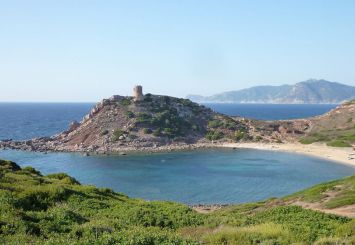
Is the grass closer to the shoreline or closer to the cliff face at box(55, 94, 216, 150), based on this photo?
the shoreline

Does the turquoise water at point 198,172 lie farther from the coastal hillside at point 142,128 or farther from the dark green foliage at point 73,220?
the dark green foliage at point 73,220

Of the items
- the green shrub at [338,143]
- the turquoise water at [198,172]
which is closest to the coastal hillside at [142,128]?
Result: the turquoise water at [198,172]

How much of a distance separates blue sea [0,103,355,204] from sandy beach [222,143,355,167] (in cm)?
476

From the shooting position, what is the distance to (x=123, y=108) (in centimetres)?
14575

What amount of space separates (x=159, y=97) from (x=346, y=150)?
72.9 m

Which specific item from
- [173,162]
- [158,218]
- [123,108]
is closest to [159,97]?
[123,108]

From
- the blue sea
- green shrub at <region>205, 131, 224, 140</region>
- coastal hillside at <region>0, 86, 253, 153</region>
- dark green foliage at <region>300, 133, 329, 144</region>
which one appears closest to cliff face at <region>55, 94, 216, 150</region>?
coastal hillside at <region>0, 86, 253, 153</region>

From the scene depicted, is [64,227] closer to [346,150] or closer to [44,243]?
[44,243]

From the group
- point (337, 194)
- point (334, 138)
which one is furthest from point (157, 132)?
point (337, 194)

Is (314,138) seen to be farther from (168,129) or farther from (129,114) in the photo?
(129,114)

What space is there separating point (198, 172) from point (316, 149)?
45.8 metres

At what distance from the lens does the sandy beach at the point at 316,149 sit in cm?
10018

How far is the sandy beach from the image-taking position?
100175mm

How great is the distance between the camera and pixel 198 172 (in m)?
84.2
